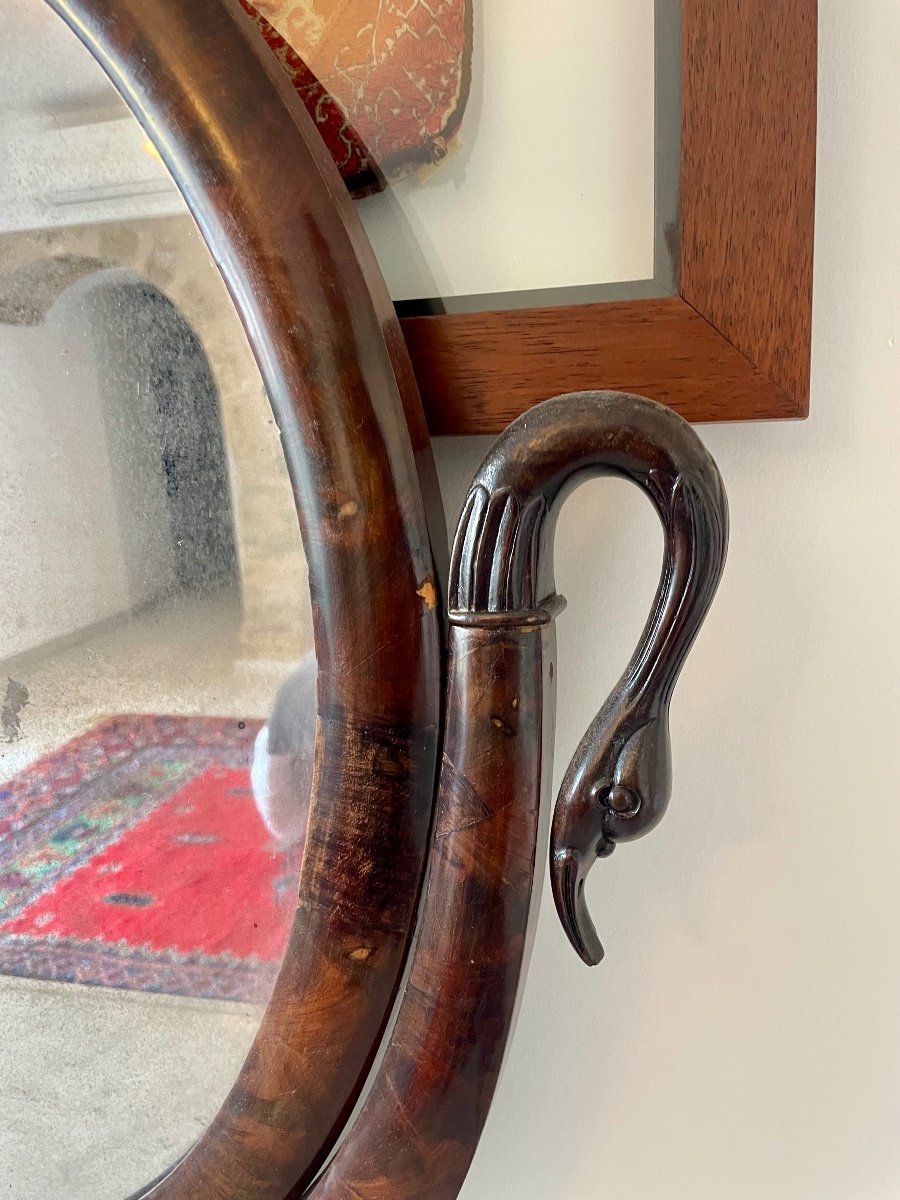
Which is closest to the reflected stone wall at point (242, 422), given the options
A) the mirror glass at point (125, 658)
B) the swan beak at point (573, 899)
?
the mirror glass at point (125, 658)

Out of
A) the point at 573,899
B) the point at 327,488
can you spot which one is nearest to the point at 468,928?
the point at 573,899

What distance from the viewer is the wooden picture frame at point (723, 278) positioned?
0.88 feet

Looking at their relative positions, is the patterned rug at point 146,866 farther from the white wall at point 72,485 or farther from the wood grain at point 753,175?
the wood grain at point 753,175

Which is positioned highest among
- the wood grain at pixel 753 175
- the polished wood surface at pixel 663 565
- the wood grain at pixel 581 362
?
the wood grain at pixel 753 175

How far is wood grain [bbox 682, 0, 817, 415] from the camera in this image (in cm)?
27

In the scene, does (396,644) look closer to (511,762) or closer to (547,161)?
(511,762)

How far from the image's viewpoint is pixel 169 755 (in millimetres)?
354

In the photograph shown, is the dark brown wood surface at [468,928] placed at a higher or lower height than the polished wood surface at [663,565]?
lower

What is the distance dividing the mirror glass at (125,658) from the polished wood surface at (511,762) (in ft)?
0.22

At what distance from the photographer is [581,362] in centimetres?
30

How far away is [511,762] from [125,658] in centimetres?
18

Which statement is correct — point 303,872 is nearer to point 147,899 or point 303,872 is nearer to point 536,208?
point 147,899

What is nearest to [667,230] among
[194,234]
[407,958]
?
[194,234]

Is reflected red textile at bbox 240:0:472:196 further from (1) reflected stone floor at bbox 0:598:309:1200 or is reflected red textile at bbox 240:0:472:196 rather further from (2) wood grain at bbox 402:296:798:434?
(1) reflected stone floor at bbox 0:598:309:1200
